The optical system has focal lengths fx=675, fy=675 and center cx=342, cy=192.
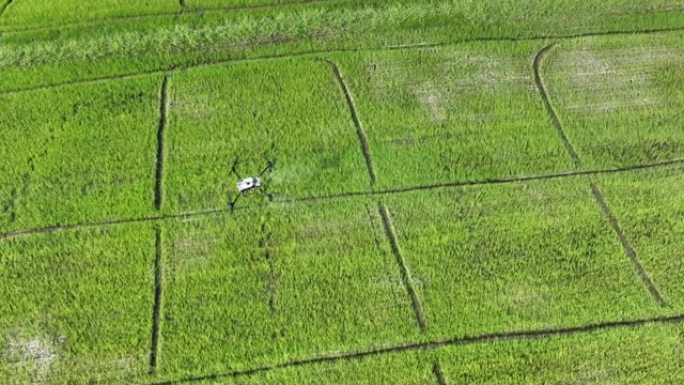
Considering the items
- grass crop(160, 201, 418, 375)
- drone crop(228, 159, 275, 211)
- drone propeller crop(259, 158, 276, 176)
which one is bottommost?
grass crop(160, 201, 418, 375)

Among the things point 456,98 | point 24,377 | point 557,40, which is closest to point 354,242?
point 456,98

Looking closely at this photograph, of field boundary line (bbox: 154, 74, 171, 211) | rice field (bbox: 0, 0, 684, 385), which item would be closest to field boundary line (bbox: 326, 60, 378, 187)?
rice field (bbox: 0, 0, 684, 385)

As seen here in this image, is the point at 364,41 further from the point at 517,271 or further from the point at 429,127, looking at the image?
the point at 517,271

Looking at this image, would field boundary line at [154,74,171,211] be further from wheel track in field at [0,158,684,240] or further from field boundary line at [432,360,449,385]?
field boundary line at [432,360,449,385]

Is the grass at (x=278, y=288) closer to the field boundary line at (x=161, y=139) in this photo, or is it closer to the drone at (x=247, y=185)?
the drone at (x=247, y=185)

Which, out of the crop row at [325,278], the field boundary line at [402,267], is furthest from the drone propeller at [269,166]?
the field boundary line at [402,267]

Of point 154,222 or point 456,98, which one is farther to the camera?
point 456,98
